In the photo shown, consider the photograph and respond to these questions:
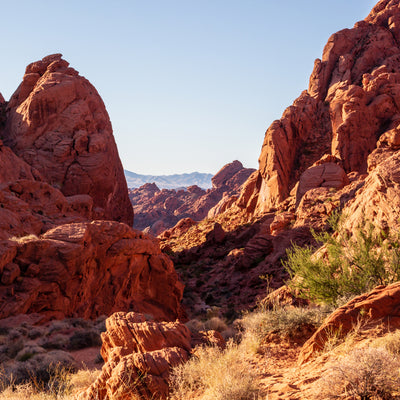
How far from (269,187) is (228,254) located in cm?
1014

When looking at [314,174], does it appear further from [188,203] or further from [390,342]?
[188,203]

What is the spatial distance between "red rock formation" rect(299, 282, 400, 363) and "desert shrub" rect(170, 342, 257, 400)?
1308 mm

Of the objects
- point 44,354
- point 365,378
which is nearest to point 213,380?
point 365,378

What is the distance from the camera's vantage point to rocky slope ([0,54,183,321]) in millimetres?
15977

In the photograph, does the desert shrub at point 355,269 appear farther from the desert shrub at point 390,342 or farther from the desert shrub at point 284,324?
the desert shrub at point 390,342

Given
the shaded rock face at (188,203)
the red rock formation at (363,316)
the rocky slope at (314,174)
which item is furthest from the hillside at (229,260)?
the shaded rock face at (188,203)

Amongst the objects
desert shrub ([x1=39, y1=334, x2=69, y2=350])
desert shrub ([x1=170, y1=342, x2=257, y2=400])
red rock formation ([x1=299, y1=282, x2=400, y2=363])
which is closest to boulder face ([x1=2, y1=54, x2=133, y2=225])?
desert shrub ([x1=39, y1=334, x2=69, y2=350])

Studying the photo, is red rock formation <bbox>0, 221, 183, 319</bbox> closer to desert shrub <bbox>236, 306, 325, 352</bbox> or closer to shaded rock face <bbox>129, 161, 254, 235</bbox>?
desert shrub <bbox>236, 306, 325, 352</bbox>

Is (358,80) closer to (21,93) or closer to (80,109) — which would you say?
(80,109)

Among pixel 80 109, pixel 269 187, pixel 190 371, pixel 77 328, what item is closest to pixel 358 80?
pixel 269 187

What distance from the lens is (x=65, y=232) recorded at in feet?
60.1

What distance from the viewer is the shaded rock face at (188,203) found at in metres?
92.3

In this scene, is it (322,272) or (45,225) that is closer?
(322,272)

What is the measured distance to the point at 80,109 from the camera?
139 feet
